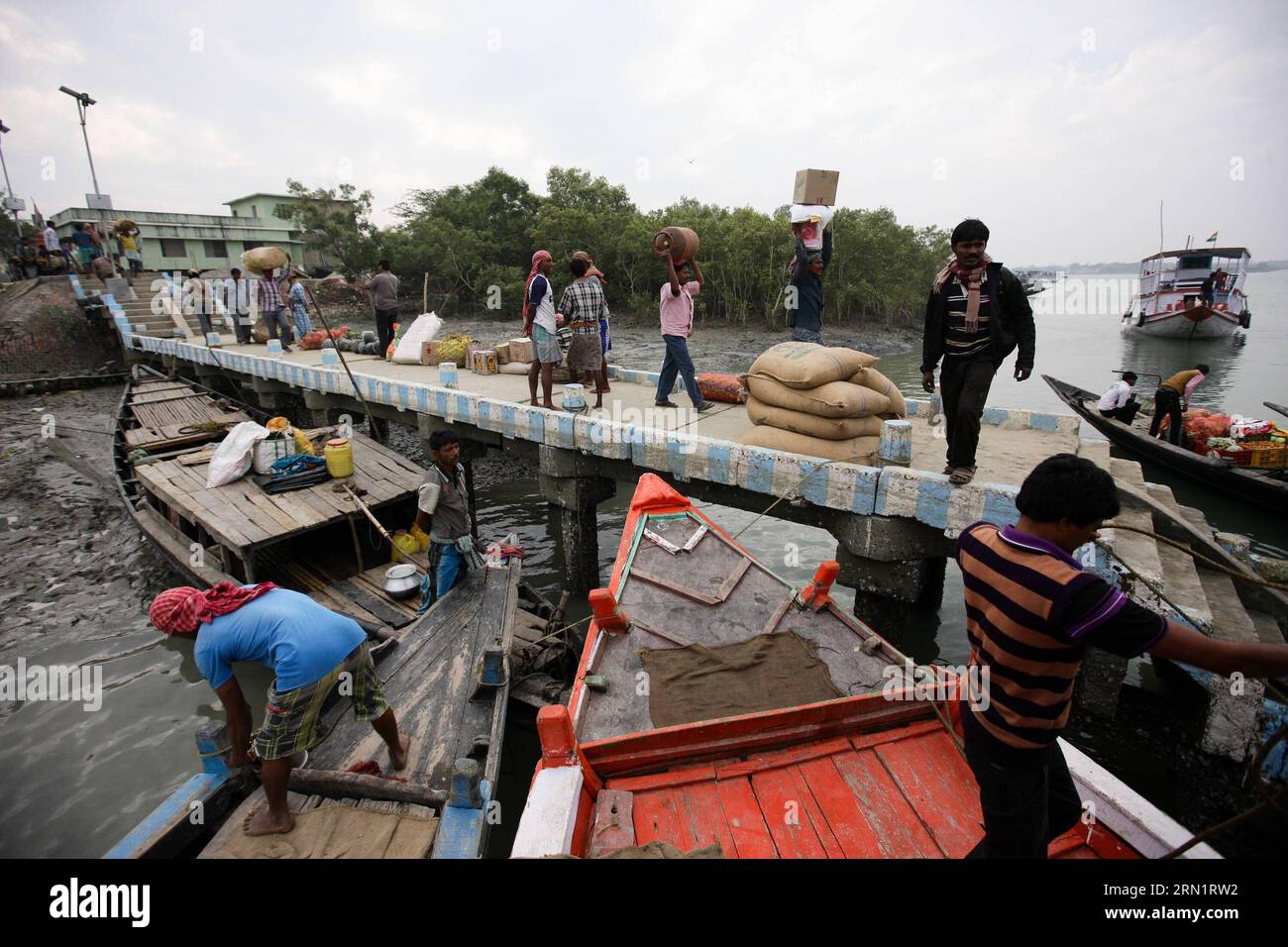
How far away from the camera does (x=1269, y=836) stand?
14.5ft

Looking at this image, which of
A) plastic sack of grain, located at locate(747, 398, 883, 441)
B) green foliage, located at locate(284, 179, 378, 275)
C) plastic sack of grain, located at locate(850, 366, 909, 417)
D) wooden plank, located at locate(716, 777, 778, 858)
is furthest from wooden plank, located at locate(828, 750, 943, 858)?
green foliage, located at locate(284, 179, 378, 275)

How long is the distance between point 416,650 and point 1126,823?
4.84 meters

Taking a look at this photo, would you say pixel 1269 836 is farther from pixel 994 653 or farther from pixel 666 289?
pixel 666 289

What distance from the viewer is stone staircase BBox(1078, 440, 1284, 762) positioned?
163 inches

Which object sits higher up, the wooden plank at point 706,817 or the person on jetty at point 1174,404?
the person on jetty at point 1174,404

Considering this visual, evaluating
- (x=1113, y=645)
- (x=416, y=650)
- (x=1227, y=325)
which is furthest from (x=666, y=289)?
(x=1227, y=325)

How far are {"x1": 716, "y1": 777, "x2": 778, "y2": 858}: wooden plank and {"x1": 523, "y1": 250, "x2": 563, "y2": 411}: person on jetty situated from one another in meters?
5.60

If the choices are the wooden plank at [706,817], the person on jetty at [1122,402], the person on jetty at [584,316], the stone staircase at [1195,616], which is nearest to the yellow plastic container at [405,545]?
the person on jetty at [584,316]

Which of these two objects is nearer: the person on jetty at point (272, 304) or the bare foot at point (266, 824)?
the bare foot at point (266, 824)

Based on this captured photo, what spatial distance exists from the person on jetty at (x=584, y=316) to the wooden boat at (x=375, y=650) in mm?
2757

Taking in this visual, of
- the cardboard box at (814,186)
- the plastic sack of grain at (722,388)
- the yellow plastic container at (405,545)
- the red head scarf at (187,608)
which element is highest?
the cardboard box at (814,186)

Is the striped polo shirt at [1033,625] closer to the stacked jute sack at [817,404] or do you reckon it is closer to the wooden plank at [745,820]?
the wooden plank at [745,820]

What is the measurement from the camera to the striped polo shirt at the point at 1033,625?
1.82 meters

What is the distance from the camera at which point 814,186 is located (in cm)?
663
